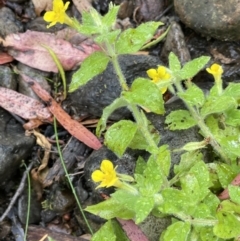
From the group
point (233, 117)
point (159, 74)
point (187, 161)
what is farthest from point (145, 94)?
point (233, 117)

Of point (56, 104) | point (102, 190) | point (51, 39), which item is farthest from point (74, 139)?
point (51, 39)

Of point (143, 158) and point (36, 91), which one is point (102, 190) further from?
point (36, 91)

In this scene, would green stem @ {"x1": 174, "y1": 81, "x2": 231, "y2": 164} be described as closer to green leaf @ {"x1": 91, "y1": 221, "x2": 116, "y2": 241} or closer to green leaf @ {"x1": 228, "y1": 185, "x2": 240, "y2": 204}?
green leaf @ {"x1": 228, "y1": 185, "x2": 240, "y2": 204}

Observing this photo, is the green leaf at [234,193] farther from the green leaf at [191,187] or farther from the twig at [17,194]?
the twig at [17,194]

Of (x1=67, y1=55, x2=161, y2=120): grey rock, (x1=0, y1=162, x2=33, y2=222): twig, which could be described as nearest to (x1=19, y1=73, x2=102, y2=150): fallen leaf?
(x1=67, y1=55, x2=161, y2=120): grey rock

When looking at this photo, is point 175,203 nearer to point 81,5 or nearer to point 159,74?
point 159,74

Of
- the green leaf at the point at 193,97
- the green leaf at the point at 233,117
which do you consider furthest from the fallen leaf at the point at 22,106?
the green leaf at the point at 233,117

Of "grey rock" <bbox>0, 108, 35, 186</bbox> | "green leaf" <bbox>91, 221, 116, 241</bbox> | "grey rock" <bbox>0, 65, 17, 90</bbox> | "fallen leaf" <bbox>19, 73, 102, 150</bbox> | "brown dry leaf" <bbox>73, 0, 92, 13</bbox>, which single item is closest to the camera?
"green leaf" <bbox>91, 221, 116, 241</bbox>
